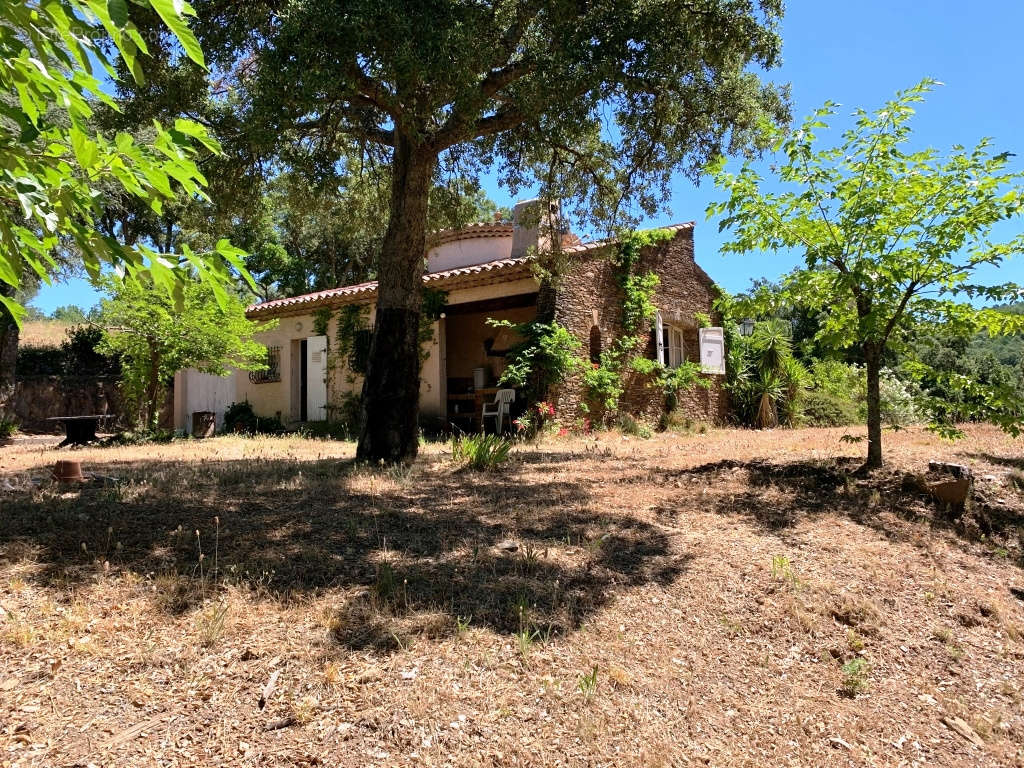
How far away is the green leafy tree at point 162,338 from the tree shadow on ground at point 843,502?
28.1ft

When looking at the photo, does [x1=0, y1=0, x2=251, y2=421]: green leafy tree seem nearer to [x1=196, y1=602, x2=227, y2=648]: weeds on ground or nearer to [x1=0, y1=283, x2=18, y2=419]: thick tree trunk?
[x1=196, y1=602, x2=227, y2=648]: weeds on ground

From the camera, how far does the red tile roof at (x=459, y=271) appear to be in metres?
11.7

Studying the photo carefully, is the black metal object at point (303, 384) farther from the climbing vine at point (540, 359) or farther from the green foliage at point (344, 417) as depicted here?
the climbing vine at point (540, 359)

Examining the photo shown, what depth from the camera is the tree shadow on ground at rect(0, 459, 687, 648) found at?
325cm

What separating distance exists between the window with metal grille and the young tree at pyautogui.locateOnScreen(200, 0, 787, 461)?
296 inches

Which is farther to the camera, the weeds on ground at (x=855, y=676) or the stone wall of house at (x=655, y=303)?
the stone wall of house at (x=655, y=303)

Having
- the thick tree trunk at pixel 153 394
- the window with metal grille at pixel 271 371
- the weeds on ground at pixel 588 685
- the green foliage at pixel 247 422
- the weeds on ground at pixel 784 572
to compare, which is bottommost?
the weeds on ground at pixel 588 685

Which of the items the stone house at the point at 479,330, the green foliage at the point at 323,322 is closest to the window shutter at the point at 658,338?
the stone house at the point at 479,330

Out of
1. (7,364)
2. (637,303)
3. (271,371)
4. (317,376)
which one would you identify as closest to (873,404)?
(637,303)

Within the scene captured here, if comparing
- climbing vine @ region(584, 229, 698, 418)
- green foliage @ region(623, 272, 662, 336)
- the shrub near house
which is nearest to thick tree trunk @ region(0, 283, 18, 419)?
the shrub near house

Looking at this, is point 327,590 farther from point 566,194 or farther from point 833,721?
point 566,194

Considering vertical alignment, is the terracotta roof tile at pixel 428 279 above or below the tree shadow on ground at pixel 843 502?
above

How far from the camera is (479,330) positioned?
1589cm

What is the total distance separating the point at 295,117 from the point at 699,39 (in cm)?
436
